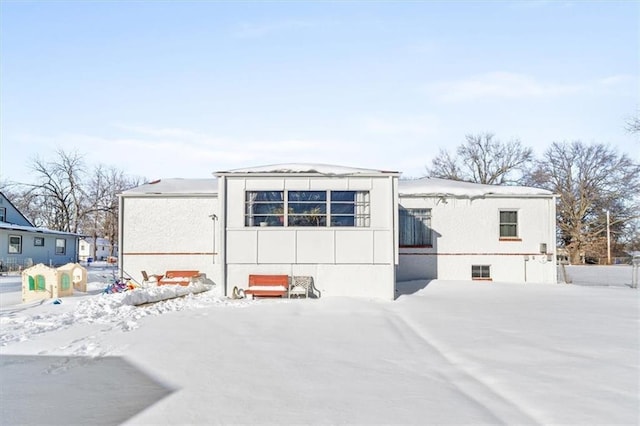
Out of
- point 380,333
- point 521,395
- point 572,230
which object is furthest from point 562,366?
point 572,230

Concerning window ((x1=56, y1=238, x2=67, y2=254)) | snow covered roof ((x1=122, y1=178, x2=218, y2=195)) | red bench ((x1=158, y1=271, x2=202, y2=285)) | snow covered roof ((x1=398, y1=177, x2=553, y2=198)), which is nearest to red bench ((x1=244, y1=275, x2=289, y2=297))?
red bench ((x1=158, y1=271, x2=202, y2=285))

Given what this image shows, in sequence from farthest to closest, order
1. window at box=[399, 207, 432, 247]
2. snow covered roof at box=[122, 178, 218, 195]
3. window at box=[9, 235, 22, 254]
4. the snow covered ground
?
1. window at box=[9, 235, 22, 254]
2. window at box=[399, 207, 432, 247]
3. snow covered roof at box=[122, 178, 218, 195]
4. the snow covered ground

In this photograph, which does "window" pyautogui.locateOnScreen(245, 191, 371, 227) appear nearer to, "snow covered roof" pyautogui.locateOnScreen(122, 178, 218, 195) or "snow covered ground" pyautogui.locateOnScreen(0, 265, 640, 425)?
"snow covered ground" pyautogui.locateOnScreen(0, 265, 640, 425)

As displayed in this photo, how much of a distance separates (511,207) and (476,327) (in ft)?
34.5

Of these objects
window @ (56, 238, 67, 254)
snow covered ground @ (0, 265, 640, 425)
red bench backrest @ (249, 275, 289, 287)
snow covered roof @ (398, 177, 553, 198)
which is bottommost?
snow covered ground @ (0, 265, 640, 425)

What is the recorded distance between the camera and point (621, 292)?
15.1 m

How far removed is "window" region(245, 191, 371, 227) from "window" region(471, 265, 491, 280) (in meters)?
6.58

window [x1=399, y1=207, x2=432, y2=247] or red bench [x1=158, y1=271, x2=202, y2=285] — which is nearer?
red bench [x1=158, y1=271, x2=202, y2=285]

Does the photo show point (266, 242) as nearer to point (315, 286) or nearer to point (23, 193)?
point (315, 286)

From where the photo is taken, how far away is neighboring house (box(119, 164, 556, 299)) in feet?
43.2

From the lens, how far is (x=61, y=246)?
3350 cm

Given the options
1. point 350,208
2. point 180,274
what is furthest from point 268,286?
point 180,274

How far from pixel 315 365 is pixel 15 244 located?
29.9m

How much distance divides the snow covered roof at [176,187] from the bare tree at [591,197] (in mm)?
34760
